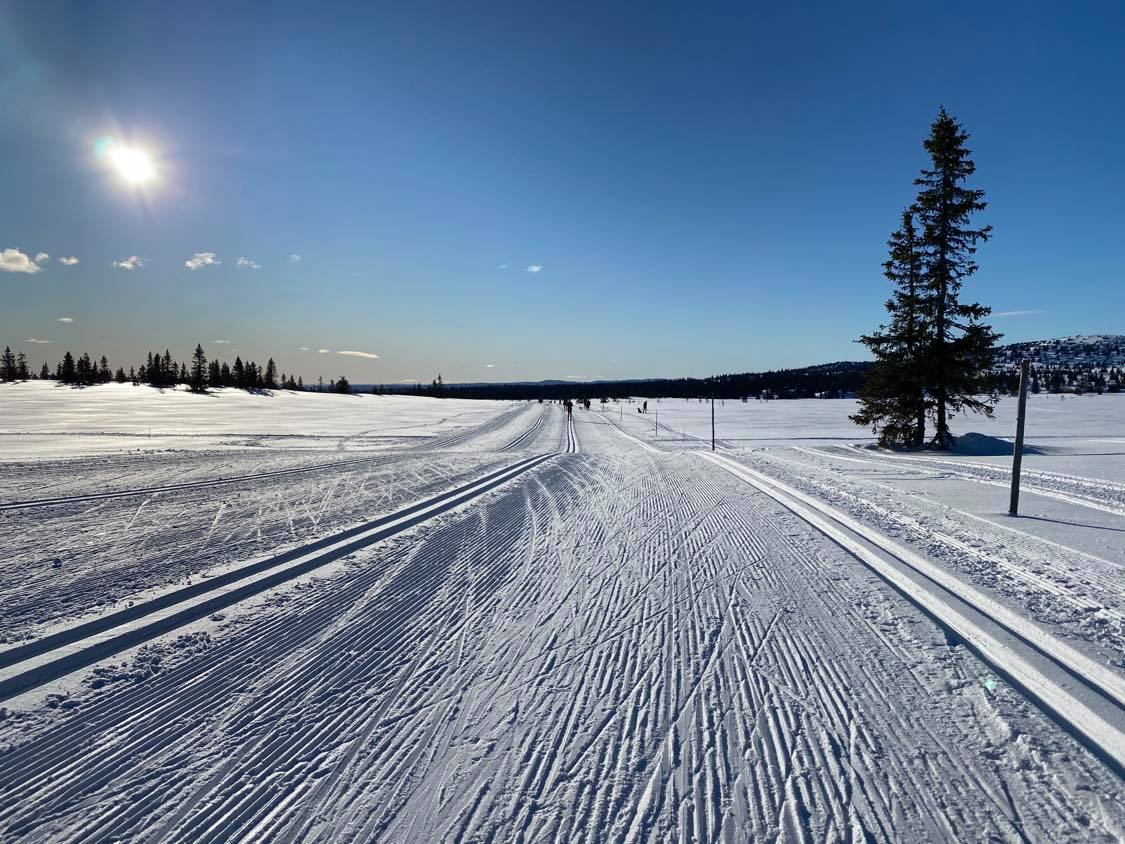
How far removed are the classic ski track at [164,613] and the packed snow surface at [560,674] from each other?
3cm

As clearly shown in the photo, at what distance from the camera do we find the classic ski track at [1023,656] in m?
2.80

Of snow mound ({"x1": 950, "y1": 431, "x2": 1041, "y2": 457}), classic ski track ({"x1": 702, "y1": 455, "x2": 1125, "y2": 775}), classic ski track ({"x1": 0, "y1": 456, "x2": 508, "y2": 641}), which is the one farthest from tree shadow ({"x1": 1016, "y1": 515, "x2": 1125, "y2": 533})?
snow mound ({"x1": 950, "y1": 431, "x2": 1041, "y2": 457})

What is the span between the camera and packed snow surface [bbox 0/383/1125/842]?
90.3 inches

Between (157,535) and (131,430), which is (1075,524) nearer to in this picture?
(157,535)

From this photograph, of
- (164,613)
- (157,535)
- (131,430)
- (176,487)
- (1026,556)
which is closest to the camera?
(164,613)

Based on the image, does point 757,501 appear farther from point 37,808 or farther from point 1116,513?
point 37,808

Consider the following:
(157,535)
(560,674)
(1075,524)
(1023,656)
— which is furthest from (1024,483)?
(157,535)

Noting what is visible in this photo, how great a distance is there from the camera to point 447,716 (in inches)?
116

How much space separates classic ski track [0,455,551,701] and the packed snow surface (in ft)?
0.09

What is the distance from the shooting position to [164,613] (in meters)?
4.23

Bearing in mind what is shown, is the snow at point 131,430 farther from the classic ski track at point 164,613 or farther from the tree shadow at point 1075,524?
the tree shadow at point 1075,524

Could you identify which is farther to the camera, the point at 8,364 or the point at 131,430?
the point at 8,364

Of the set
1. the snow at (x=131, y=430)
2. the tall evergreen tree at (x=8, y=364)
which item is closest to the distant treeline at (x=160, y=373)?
the tall evergreen tree at (x=8, y=364)

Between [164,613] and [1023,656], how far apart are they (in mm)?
6781
